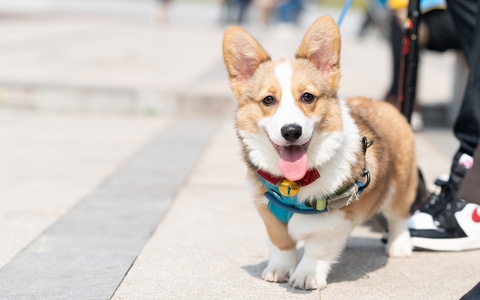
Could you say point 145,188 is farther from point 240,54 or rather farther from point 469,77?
point 469,77

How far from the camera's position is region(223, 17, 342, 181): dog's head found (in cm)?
355

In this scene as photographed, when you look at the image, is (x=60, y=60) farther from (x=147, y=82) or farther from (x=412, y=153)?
(x=412, y=153)

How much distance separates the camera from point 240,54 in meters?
3.87

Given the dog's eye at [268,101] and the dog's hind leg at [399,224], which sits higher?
the dog's eye at [268,101]

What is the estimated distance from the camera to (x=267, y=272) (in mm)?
3902

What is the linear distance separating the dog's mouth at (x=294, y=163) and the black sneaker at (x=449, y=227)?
113 cm

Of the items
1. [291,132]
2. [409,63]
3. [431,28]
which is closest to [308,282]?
[291,132]

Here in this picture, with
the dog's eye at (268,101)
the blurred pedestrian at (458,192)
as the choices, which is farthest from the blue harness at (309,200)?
the blurred pedestrian at (458,192)

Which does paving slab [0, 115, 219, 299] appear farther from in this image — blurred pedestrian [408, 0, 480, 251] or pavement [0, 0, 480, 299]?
blurred pedestrian [408, 0, 480, 251]

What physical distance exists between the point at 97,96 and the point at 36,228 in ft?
14.9

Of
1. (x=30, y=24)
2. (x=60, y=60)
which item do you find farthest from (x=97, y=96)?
(x=30, y=24)

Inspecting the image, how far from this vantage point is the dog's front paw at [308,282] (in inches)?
148

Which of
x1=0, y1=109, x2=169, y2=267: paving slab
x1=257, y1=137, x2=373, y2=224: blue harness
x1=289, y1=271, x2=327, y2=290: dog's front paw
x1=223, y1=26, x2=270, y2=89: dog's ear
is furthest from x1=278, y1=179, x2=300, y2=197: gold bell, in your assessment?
x1=0, y1=109, x2=169, y2=267: paving slab

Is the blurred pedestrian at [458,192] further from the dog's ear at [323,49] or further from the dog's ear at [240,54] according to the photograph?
the dog's ear at [240,54]
